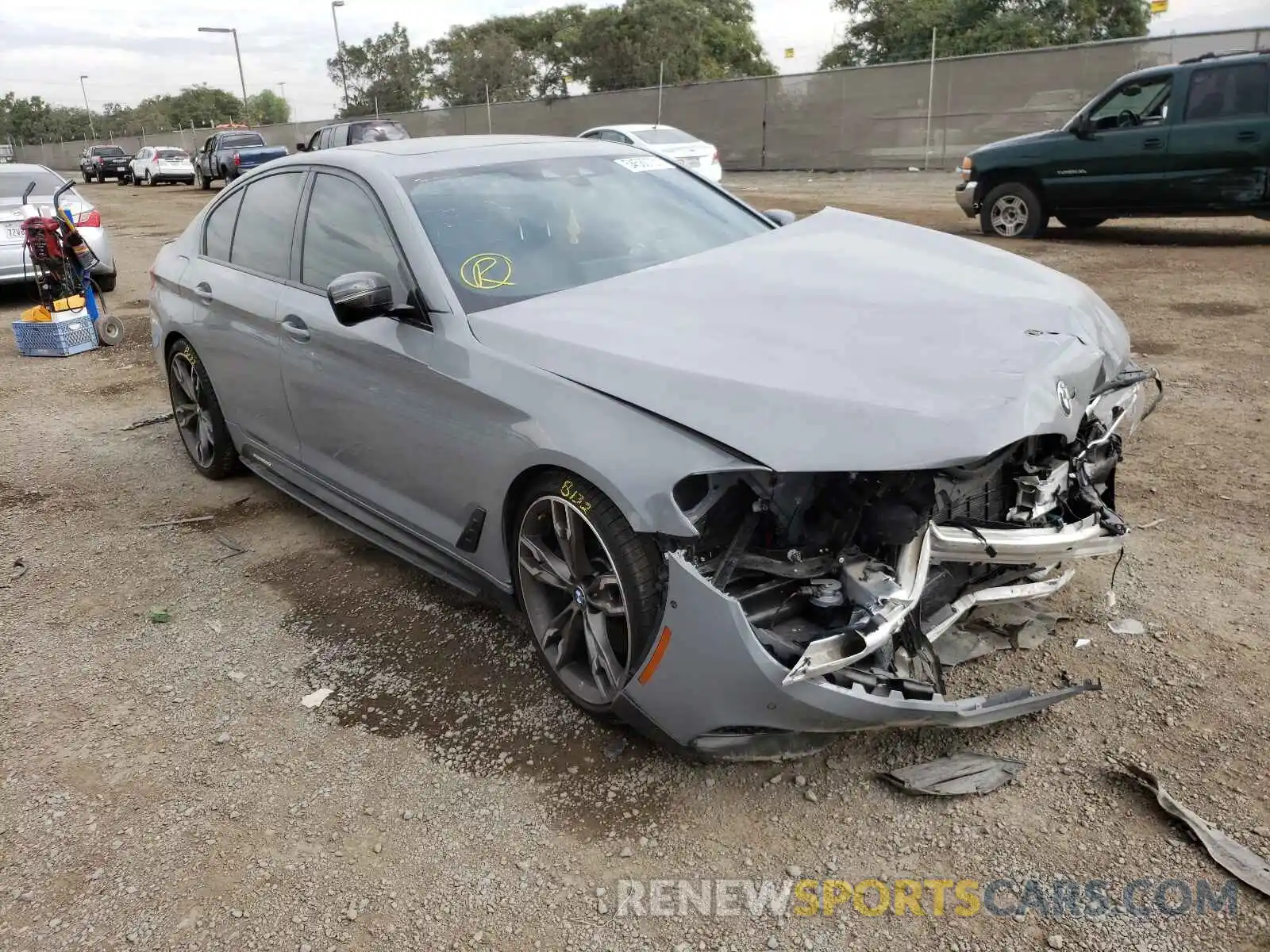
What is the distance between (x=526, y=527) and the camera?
299 centimetres

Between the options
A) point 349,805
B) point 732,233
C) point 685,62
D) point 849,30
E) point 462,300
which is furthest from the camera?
point 685,62

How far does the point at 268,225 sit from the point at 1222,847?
4166mm

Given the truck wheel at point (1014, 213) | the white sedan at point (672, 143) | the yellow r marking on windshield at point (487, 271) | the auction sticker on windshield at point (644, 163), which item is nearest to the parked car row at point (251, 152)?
the white sedan at point (672, 143)

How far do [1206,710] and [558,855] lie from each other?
1.93 meters

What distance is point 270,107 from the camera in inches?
5389

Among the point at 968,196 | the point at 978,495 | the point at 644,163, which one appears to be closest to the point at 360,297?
the point at 644,163

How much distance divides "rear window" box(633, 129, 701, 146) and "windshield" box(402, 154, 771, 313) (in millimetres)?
14545

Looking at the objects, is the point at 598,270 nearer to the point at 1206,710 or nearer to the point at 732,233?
the point at 732,233

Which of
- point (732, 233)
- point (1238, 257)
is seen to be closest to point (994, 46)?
point (1238, 257)

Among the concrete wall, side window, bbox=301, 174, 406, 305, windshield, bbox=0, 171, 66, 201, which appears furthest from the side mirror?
the concrete wall

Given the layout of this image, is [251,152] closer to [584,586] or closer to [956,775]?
[584,586]

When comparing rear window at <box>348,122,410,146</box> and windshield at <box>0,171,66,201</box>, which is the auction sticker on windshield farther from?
rear window at <box>348,122,410,146</box>

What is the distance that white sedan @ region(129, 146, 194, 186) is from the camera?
34.2 m

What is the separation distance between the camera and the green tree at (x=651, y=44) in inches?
2169
